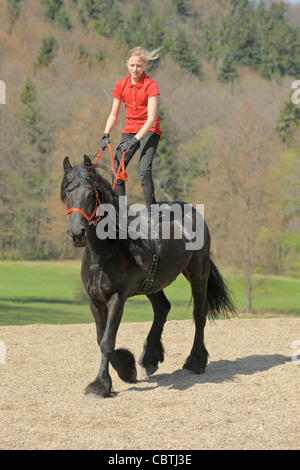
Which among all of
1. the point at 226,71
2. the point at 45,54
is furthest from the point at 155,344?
the point at 226,71

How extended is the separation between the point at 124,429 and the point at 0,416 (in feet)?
4.02

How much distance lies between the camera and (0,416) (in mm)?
5836

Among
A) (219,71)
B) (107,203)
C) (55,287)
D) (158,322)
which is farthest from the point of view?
(219,71)

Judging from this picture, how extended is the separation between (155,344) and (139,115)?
9.01 feet

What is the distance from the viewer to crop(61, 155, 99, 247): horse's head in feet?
18.8

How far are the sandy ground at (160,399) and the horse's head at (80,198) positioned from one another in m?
1.61

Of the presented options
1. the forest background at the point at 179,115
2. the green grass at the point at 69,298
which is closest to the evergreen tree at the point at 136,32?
the forest background at the point at 179,115

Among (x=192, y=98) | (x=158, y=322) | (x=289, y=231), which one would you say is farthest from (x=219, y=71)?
(x=158, y=322)

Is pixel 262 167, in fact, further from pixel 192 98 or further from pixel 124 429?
pixel 192 98

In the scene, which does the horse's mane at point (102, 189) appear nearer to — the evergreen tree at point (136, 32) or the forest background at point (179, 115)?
the forest background at point (179, 115)

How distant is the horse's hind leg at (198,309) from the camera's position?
7801 mm
